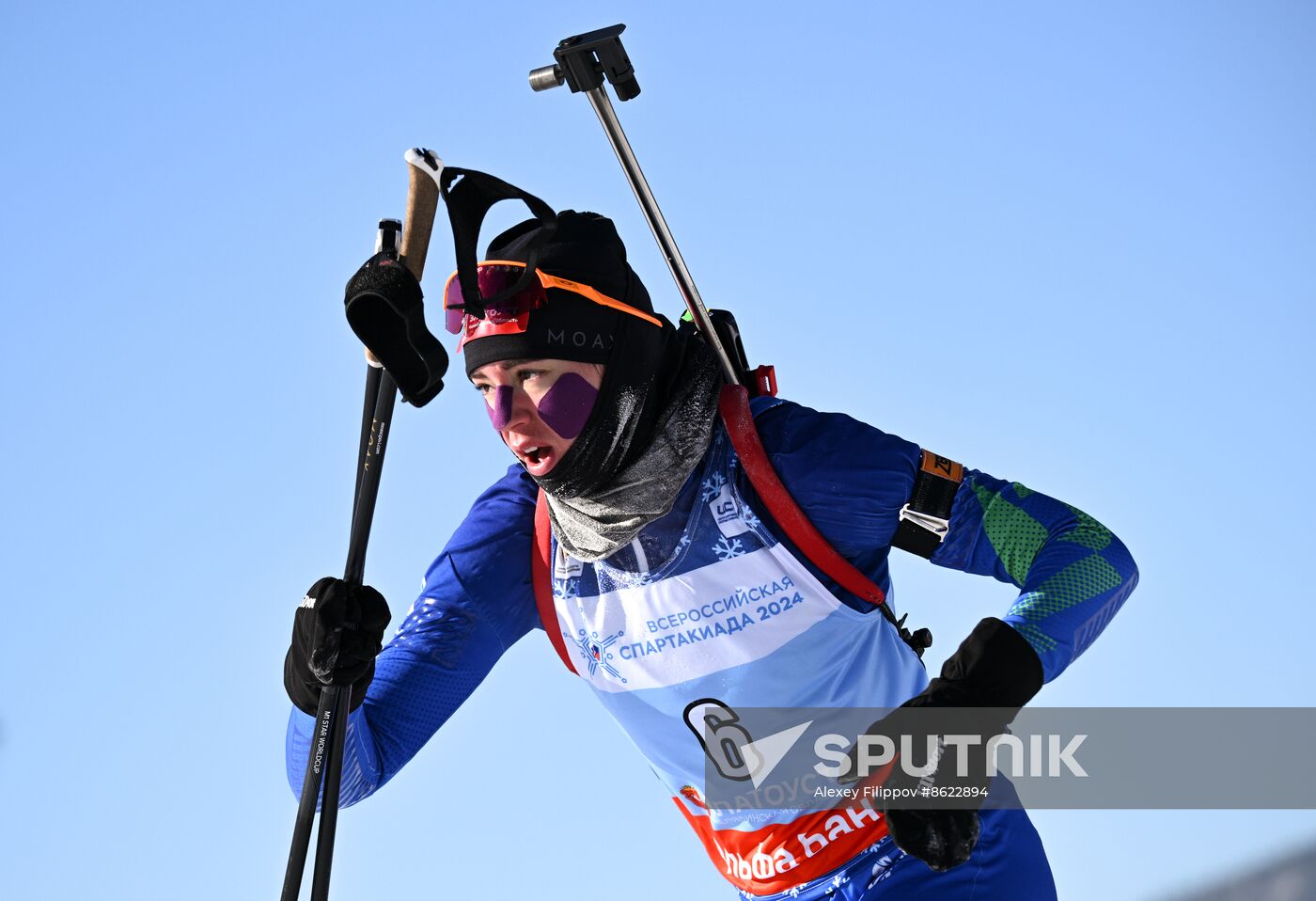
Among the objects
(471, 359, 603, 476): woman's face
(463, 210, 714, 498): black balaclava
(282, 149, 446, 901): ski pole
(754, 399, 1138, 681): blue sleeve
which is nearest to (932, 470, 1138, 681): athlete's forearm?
(754, 399, 1138, 681): blue sleeve

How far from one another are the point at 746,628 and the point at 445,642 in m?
0.77

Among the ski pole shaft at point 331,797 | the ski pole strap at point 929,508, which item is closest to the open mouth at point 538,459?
the ski pole shaft at point 331,797

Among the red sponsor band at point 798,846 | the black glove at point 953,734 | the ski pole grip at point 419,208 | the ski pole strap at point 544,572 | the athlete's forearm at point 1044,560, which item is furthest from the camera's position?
the ski pole strap at point 544,572

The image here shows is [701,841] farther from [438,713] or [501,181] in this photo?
[501,181]

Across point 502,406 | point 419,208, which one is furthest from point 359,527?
point 419,208

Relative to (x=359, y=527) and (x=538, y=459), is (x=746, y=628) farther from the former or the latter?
(x=359, y=527)

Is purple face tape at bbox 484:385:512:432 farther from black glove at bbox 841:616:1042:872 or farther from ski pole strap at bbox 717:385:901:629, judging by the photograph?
black glove at bbox 841:616:1042:872

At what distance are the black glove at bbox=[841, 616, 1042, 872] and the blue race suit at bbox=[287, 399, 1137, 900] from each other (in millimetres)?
419

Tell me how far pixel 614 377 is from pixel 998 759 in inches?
52.9

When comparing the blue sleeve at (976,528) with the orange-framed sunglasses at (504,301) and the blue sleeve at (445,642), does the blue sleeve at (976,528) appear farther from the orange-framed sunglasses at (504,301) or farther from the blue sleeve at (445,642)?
the blue sleeve at (445,642)

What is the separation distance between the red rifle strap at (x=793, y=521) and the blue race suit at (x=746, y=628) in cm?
3

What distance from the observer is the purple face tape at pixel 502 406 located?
377 centimetres

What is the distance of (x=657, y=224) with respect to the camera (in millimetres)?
3992

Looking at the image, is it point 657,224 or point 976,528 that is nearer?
point 976,528
